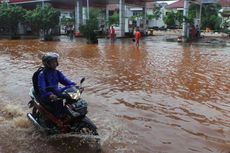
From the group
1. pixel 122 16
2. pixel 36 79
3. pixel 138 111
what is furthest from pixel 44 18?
pixel 36 79

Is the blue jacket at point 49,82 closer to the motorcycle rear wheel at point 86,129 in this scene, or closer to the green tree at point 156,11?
the motorcycle rear wheel at point 86,129

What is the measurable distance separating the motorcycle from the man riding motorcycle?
9cm

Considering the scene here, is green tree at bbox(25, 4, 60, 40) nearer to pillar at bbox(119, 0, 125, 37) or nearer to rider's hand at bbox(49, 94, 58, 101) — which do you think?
pillar at bbox(119, 0, 125, 37)

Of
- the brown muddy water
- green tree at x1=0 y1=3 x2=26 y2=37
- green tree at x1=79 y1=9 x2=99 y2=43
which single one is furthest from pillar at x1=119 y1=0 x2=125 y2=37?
the brown muddy water

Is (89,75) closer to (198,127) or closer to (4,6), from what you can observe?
(198,127)

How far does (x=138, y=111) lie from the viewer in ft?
27.3

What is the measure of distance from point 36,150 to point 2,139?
884 mm

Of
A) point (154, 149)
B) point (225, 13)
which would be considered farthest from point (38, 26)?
point (154, 149)

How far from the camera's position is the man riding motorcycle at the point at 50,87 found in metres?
6.00

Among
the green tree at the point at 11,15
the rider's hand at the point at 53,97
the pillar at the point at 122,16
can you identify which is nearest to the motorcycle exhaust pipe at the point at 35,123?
the rider's hand at the point at 53,97

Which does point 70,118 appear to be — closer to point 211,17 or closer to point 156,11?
point 211,17

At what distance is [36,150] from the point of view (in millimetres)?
5949

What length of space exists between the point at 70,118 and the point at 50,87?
61 cm

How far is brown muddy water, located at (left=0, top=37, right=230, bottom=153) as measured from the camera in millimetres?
6203
